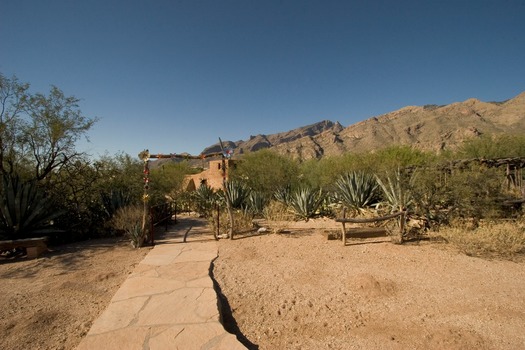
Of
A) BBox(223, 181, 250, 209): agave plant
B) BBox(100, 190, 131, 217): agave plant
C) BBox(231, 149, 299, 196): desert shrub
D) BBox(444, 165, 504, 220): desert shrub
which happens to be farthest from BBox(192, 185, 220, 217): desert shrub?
BBox(444, 165, 504, 220): desert shrub

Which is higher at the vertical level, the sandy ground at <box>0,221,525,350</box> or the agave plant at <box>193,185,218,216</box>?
the agave plant at <box>193,185,218,216</box>

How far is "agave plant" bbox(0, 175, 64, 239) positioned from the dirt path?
460cm

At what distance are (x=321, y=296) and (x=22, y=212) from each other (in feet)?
22.5

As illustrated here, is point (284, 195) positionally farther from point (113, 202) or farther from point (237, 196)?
point (113, 202)

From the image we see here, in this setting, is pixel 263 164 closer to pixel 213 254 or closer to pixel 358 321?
pixel 213 254

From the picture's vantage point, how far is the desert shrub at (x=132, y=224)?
20.7 feet

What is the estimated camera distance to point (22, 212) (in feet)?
20.2

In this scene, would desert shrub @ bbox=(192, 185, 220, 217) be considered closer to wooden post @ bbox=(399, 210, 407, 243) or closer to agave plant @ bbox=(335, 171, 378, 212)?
agave plant @ bbox=(335, 171, 378, 212)

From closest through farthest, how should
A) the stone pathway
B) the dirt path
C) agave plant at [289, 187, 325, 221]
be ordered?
the stone pathway, the dirt path, agave plant at [289, 187, 325, 221]

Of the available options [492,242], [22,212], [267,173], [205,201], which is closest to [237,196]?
[205,201]

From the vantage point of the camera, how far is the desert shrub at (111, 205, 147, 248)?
20.7 ft

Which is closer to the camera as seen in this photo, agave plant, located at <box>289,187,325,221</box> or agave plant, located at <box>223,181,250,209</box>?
agave plant, located at <box>289,187,325,221</box>

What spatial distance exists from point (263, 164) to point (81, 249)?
29.5ft

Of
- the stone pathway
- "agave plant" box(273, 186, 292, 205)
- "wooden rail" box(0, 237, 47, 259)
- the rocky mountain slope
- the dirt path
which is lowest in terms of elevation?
the dirt path
